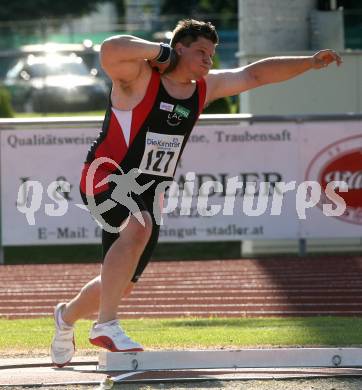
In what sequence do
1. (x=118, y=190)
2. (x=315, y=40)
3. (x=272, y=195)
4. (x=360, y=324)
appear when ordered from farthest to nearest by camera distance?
(x=315, y=40) → (x=272, y=195) → (x=360, y=324) → (x=118, y=190)

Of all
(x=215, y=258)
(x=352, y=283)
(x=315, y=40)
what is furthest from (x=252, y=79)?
(x=315, y=40)

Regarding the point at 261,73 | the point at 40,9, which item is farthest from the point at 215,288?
the point at 40,9

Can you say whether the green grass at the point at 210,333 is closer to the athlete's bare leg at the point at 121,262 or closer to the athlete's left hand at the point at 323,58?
the athlete's bare leg at the point at 121,262

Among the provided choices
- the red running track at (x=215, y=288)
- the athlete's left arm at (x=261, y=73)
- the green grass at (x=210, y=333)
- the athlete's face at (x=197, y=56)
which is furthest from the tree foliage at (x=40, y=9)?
the athlete's face at (x=197, y=56)

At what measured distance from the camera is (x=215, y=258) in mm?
14023

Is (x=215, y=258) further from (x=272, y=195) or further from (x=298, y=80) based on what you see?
(x=298, y=80)

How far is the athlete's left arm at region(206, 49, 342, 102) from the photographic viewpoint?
255 inches

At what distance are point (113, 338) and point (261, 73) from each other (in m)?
1.71

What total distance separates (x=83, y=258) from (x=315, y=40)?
4.07 m

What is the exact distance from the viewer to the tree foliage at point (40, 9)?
43969 mm

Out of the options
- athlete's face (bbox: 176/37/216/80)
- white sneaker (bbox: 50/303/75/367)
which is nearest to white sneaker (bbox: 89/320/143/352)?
white sneaker (bbox: 50/303/75/367)

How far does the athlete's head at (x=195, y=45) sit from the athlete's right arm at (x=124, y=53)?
0.28 m

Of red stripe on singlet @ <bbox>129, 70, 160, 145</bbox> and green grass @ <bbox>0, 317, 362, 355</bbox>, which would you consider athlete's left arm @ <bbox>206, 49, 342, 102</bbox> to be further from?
green grass @ <bbox>0, 317, 362, 355</bbox>

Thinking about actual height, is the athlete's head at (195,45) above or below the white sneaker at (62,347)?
above
